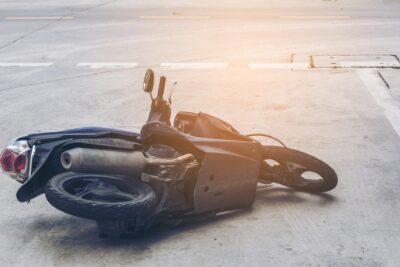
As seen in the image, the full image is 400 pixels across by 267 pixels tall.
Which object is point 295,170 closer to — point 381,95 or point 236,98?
point 236,98

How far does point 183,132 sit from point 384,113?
3.62 metres

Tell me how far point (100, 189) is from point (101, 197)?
62 mm

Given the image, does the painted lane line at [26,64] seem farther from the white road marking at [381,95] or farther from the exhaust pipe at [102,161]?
the exhaust pipe at [102,161]

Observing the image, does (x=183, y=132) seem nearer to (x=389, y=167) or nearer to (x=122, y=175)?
(x=122, y=175)

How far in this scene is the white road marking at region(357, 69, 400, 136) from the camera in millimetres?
8688

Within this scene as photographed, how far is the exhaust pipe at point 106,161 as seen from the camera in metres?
5.17

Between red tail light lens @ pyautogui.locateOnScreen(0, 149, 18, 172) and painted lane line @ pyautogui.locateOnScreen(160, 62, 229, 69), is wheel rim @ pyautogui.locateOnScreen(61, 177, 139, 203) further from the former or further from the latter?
painted lane line @ pyautogui.locateOnScreen(160, 62, 229, 69)

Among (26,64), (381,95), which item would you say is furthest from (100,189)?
(26,64)

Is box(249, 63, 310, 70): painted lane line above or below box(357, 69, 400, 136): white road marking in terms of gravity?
below

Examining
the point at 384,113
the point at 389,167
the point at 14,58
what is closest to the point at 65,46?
the point at 14,58

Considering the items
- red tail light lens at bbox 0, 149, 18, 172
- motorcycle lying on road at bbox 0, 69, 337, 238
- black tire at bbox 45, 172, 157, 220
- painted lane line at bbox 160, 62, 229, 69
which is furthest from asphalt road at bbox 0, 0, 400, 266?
red tail light lens at bbox 0, 149, 18, 172

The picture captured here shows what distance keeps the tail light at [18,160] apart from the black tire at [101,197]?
0.41 metres

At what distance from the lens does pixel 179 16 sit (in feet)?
56.5

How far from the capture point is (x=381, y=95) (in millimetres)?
9727
